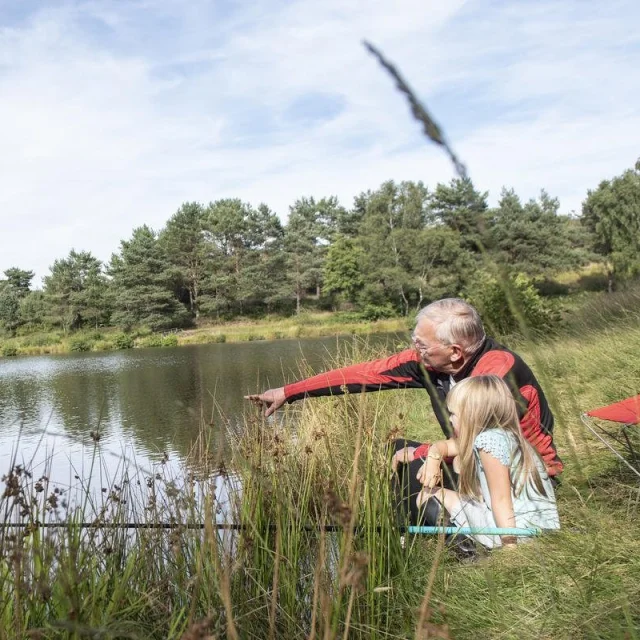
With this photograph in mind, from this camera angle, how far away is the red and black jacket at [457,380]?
7.88 feet

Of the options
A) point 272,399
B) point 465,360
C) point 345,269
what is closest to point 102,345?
point 345,269

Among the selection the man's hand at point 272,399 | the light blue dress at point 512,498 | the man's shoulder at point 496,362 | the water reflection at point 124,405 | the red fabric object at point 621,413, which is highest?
the man's shoulder at point 496,362

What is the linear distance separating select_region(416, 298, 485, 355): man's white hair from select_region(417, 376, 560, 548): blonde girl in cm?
35

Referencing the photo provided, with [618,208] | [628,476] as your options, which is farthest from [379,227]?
[628,476]

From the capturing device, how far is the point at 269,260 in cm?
4541

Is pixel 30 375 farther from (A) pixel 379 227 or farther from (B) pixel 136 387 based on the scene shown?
(A) pixel 379 227

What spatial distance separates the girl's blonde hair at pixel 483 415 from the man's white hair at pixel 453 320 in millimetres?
344

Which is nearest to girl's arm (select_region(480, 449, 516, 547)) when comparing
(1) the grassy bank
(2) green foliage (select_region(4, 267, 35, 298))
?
(1) the grassy bank

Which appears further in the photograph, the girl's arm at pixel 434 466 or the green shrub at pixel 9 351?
the green shrub at pixel 9 351

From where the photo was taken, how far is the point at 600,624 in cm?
127

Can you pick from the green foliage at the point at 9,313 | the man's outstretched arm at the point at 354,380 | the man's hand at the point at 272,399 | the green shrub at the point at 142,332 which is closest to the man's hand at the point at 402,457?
the man's outstretched arm at the point at 354,380

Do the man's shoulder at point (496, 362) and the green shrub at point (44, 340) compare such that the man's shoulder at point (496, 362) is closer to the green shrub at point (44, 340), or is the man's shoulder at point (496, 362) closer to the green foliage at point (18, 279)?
the green shrub at point (44, 340)

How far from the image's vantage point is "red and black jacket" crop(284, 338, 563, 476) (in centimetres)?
240

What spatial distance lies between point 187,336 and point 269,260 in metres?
10.7
